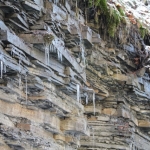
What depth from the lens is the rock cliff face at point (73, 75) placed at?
7.12 m

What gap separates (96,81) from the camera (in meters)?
10.7

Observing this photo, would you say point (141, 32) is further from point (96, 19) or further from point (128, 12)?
point (96, 19)

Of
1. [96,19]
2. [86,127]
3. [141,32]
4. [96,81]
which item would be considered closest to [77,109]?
[86,127]

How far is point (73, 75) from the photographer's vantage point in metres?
8.70

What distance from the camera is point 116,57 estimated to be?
11242mm

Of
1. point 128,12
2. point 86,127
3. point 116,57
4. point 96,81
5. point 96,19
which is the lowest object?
point 86,127

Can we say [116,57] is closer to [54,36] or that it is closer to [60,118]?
[60,118]

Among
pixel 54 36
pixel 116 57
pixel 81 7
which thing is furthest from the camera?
pixel 116 57

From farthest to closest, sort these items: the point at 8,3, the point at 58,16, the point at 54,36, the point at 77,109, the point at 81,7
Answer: the point at 81,7 → the point at 77,109 → the point at 58,16 → the point at 54,36 → the point at 8,3

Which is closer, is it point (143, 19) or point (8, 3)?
point (8, 3)

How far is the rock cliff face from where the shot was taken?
7.12 m

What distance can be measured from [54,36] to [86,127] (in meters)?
2.66

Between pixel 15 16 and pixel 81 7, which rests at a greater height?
pixel 81 7

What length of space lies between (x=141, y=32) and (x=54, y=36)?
16.3ft
